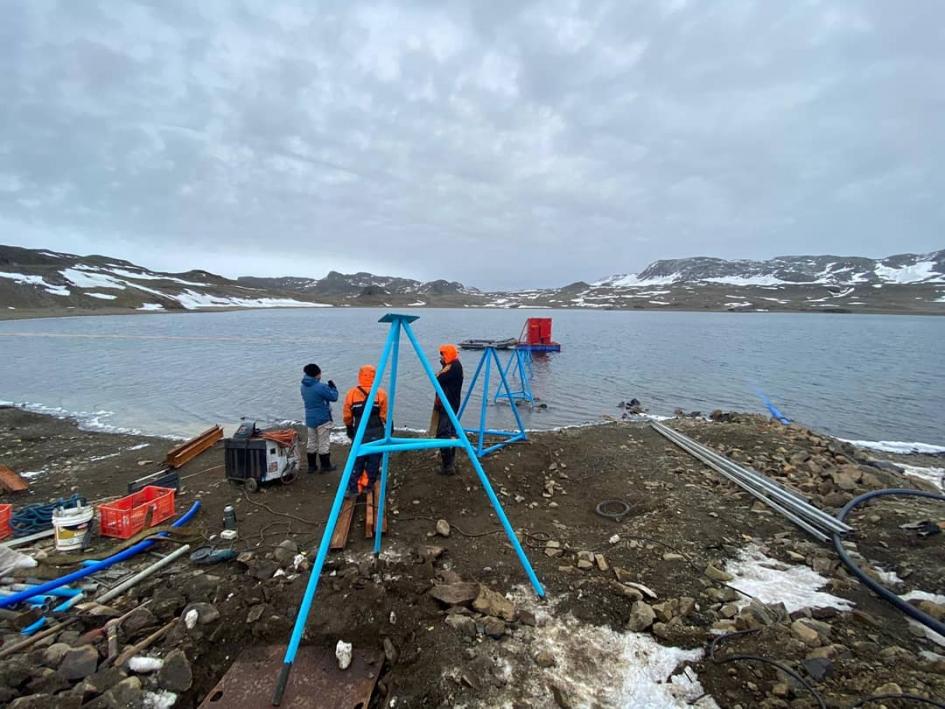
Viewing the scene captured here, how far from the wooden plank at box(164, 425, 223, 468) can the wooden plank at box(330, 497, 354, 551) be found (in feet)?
17.5

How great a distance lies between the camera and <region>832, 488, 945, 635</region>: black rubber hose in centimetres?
395

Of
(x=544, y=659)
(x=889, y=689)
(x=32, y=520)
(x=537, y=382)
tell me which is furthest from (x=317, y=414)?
(x=537, y=382)

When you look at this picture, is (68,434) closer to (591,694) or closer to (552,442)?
(552,442)

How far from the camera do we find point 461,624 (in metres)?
Answer: 4.04

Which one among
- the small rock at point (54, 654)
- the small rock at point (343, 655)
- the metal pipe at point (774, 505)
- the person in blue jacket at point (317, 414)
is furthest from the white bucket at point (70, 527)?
the metal pipe at point (774, 505)

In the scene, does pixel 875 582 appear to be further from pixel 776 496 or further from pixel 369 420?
pixel 369 420

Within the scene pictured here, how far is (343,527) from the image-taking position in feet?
19.1

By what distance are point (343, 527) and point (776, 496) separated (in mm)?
6503

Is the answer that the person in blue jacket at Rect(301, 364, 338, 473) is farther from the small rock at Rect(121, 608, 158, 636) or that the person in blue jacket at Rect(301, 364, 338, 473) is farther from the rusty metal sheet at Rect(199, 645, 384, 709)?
the rusty metal sheet at Rect(199, 645, 384, 709)

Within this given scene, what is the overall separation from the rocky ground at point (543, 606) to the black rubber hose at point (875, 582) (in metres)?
0.10

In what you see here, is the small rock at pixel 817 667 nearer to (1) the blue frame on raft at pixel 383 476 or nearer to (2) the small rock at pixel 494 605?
(1) the blue frame on raft at pixel 383 476

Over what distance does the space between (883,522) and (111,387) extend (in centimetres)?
2643

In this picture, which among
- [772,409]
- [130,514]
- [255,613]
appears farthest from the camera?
[772,409]

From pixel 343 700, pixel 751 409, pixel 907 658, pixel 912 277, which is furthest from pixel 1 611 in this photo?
pixel 912 277
